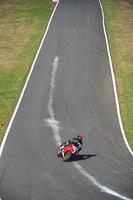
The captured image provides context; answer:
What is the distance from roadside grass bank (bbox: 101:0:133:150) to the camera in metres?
28.8

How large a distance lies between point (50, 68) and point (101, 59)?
6.51 meters

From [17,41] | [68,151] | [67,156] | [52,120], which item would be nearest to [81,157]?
[67,156]

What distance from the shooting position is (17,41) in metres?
45.8

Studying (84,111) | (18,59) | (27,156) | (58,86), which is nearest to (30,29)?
(18,59)

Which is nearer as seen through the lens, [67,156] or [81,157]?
[67,156]

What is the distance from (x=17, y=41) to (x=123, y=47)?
48.3 ft

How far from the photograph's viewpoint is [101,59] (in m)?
38.9

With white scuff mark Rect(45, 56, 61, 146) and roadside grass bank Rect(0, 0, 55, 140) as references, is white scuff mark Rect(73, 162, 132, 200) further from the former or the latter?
roadside grass bank Rect(0, 0, 55, 140)

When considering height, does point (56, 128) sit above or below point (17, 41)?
above

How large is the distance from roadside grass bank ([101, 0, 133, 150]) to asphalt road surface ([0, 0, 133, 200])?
1.01 meters

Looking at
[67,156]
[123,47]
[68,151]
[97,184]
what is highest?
[97,184]

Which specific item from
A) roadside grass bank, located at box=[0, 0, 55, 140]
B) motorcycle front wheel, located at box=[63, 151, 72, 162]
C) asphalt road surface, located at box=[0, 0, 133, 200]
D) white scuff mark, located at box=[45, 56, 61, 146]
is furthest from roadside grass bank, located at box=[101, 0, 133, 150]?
roadside grass bank, located at box=[0, 0, 55, 140]

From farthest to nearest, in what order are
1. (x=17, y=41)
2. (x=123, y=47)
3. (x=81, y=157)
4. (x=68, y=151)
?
1. (x=17, y=41)
2. (x=123, y=47)
3. (x=81, y=157)
4. (x=68, y=151)

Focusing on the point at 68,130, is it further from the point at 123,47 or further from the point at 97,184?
the point at 123,47
